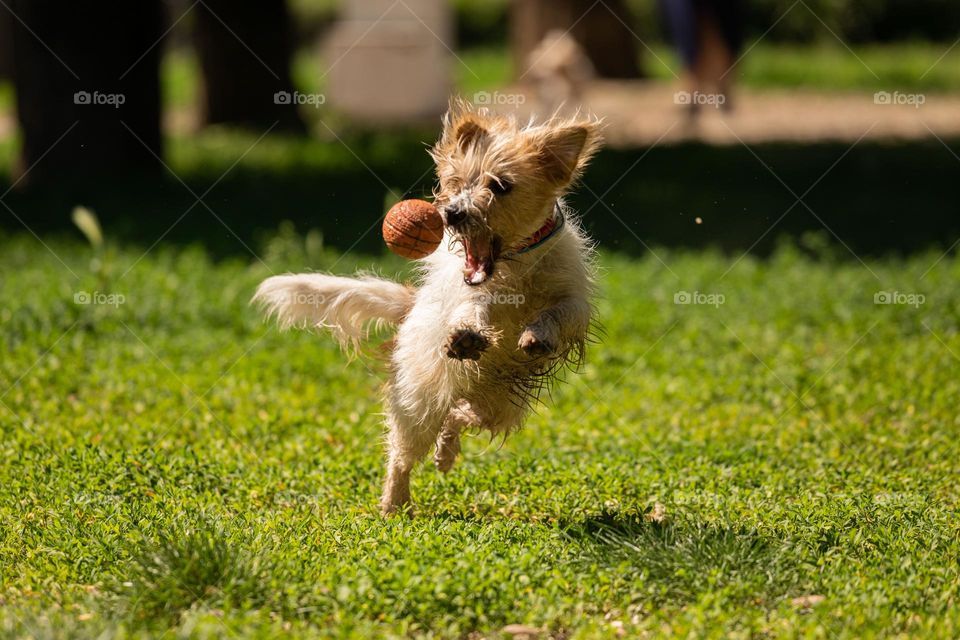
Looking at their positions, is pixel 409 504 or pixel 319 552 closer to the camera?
pixel 319 552

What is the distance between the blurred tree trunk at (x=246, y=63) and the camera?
15750 mm

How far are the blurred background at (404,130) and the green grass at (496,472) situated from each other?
1170 mm

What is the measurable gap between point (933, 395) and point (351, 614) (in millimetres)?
4655

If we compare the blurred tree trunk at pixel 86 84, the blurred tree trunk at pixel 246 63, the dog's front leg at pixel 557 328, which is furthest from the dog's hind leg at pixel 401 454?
the blurred tree trunk at pixel 246 63

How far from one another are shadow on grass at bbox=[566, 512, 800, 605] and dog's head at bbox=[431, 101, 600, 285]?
1.26 m

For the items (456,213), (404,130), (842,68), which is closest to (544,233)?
(456,213)

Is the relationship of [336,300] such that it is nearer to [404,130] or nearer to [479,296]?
[479,296]

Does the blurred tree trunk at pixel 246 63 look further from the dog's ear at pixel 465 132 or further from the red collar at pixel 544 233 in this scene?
the red collar at pixel 544 233

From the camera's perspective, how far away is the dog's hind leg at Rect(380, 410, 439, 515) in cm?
559

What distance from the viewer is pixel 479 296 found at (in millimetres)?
5152

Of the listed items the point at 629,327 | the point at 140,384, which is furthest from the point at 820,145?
the point at 140,384

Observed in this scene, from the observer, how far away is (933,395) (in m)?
7.51

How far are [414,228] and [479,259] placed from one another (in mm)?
412

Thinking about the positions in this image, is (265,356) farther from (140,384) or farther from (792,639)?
(792,639)
